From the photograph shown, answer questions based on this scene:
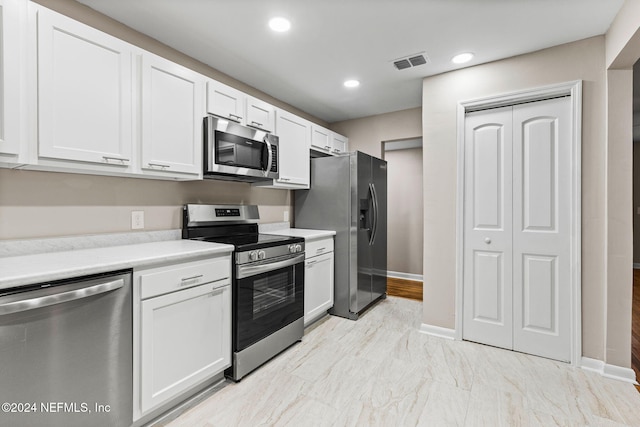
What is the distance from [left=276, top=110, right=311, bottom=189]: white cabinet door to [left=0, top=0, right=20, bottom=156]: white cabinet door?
1883 mm

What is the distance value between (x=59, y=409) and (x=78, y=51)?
1787 millimetres

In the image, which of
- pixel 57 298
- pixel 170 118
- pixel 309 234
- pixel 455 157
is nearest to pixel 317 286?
pixel 309 234

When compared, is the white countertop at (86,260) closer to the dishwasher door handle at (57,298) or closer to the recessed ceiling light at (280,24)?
the dishwasher door handle at (57,298)

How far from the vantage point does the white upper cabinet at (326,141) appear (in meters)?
3.63

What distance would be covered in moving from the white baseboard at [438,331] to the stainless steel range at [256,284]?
120cm

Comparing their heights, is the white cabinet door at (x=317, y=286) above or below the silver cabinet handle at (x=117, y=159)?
below

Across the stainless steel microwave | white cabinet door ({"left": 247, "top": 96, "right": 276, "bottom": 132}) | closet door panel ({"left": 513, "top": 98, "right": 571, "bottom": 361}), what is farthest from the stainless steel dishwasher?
closet door panel ({"left": 513, "top": 98, "right": 571, "bottom": 361})

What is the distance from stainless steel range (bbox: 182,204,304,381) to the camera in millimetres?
2121

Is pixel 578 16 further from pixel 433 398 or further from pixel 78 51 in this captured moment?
pixel 78 51

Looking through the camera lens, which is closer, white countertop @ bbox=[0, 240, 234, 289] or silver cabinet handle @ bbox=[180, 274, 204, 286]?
white countertop @ bbox=[0, 240, 234, 289]

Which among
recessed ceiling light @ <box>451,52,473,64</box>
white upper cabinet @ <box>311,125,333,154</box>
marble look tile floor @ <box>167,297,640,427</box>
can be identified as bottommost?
marble look tile floor @ <box>167,297,640,427</box>

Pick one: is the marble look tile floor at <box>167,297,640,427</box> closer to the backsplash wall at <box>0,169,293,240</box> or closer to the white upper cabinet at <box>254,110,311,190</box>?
the backsplash wall at <box>0,169,293,240</box>

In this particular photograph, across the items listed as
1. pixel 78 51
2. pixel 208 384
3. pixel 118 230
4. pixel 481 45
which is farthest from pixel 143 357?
pixel 481 45

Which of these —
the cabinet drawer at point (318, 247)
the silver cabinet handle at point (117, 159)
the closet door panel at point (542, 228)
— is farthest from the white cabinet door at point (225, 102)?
the closet door panel at point (542, 228)
